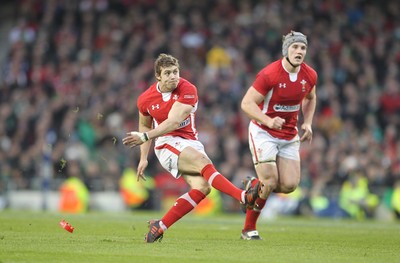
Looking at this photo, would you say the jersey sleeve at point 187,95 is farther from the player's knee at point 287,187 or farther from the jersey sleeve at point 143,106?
the player's knee at point 287,187

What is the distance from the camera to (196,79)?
26.6 metres

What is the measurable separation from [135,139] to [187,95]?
1072 mm

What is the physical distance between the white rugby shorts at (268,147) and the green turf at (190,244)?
1.04 m

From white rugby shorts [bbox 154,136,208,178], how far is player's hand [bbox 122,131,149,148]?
2.36 feet

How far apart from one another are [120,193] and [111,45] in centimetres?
557

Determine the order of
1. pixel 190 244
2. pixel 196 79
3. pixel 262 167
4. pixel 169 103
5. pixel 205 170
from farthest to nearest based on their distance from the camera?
1. pixel 196 79
2. pixel 262 167
3. pixel 169 103
4. pixel 205 170
5. pixel 190 244

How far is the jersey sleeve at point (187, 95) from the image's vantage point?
11.9m

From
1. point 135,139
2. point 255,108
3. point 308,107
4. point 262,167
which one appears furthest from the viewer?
point 308,107

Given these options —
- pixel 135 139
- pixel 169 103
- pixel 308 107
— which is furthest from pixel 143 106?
pixel 308 107

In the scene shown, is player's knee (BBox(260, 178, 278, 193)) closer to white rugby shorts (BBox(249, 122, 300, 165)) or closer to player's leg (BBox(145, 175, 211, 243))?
white rugby shorts (BBox(249, 122, 300, 165))

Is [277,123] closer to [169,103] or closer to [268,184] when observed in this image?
[268,184]

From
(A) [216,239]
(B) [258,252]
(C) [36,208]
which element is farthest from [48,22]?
(B) [258,252]

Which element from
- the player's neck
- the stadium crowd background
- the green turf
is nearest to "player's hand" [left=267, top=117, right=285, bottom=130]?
the player's neck

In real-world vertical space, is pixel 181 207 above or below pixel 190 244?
above
